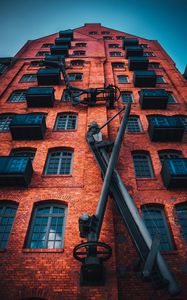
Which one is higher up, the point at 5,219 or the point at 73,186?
the point at 73,186

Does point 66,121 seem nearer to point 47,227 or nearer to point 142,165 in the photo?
point 142,165

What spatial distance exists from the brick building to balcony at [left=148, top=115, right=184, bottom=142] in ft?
0.19

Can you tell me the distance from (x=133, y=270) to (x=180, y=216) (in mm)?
3412

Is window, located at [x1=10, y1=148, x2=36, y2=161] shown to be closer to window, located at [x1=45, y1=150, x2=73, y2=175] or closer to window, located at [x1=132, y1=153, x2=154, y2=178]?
window, located at [x1=45, y1=150, x2=73, y2=175]

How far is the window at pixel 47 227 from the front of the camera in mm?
8617

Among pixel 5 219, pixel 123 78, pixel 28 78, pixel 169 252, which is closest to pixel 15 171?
pixel 5 219

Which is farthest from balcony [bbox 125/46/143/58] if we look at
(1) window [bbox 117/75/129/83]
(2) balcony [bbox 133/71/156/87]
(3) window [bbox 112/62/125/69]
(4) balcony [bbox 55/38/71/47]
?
(4) balcony [bbox 55/38/71/47]

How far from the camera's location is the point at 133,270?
25.7 feet

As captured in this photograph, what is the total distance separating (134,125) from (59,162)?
20.1 feet

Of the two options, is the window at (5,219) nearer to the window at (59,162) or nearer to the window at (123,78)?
the window at (59,162)

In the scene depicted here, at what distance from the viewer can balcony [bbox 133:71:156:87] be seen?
18984mm

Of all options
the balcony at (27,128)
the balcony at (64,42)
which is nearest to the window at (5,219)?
the balcony at (27,128)

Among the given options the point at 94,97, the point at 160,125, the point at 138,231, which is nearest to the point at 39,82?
the point at 94,97

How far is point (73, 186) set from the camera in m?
10.3
